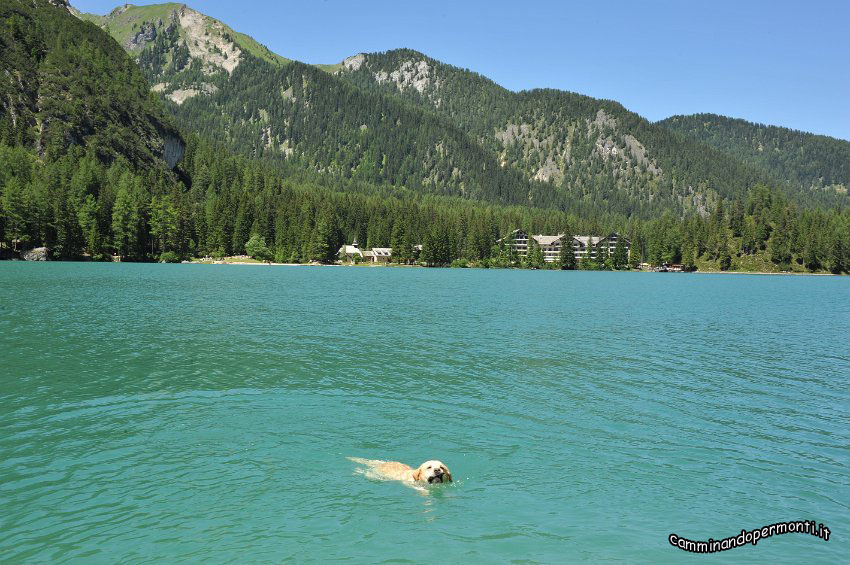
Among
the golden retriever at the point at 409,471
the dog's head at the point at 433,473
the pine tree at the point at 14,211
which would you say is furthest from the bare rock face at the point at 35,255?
the dog's head at the point at 433,473

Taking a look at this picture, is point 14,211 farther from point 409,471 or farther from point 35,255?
point 409,471

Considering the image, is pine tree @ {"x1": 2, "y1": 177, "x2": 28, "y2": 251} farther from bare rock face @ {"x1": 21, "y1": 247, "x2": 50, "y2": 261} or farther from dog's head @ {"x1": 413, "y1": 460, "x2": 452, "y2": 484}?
dog's head @ {"x1": 413, "y1": 460, "x2": 452, "y2": 484}

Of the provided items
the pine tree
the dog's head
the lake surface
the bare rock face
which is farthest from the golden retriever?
the bare rock face

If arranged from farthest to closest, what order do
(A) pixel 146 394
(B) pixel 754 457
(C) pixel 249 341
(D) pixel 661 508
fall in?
1. (C) pixel 249 341
2. (A) pixel 146 394
3. (B) pixel 754 457
4. (D) pixel 661 508

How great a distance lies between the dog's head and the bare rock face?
174988 millimetres

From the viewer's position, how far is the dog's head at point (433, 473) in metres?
17.0

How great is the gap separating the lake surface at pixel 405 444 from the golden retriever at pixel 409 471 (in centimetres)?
55

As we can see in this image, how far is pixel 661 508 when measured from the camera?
15.8m

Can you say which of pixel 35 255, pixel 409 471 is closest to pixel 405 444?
pixel 409 471

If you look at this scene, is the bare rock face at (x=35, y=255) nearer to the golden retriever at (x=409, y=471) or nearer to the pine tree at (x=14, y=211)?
the pine tree at (x=14, y=211)

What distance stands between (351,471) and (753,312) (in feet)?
251

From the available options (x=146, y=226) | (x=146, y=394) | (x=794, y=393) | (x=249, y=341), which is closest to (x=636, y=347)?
(x=794, y=393)

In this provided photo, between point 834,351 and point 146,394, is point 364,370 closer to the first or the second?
point 146,394

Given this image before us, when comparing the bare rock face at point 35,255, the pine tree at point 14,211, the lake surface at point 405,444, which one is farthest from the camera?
the bare rock face at point 35,255
